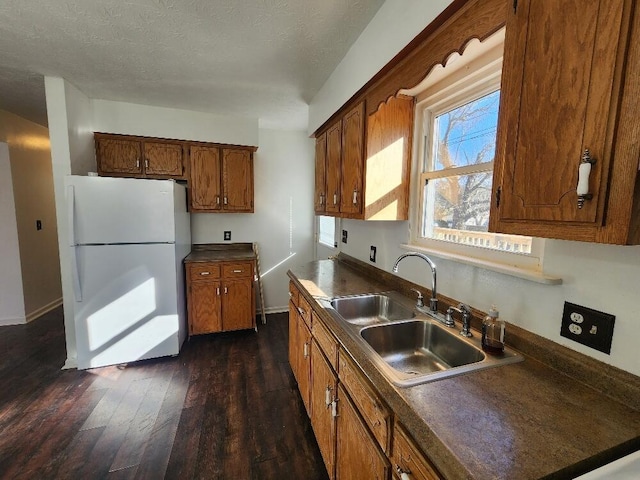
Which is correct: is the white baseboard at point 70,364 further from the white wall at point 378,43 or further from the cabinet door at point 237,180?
the white wall at point 378,43

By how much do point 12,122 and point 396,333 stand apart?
4633 mm

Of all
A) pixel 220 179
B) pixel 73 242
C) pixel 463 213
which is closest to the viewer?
pixel 463 213

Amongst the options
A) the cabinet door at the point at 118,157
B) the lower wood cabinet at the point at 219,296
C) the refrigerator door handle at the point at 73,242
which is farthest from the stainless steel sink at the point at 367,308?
the cabinet door at the point at 118,157

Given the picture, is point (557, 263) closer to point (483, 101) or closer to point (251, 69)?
point (483, 101)

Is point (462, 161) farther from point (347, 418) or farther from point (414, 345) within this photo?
point (347, 418)

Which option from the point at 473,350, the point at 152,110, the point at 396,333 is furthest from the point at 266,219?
the point at 473,350

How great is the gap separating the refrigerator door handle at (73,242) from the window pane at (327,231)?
2343 mm

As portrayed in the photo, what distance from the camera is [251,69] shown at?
6.89 feet

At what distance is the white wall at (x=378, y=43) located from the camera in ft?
3.76

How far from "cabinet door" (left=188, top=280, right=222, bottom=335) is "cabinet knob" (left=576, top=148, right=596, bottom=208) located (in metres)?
2.98

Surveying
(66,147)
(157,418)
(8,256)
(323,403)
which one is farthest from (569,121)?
(8,256)

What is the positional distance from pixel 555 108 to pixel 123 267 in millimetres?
2943

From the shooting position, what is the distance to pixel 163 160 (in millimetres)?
2957

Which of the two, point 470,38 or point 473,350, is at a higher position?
point 470,38
